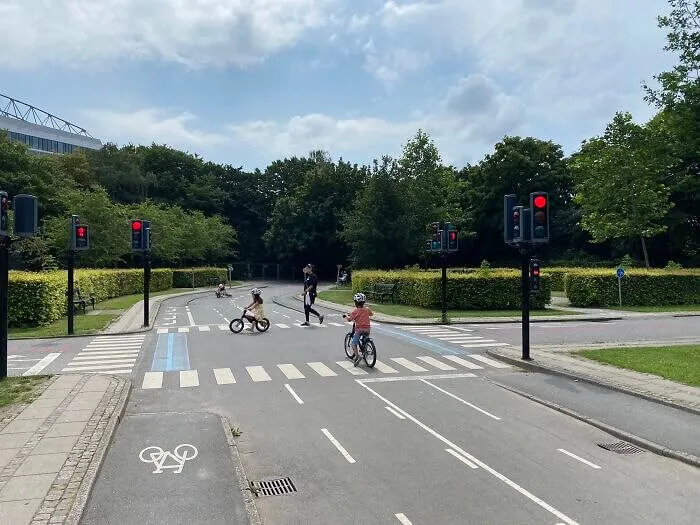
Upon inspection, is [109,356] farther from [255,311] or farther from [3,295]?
[255,311]

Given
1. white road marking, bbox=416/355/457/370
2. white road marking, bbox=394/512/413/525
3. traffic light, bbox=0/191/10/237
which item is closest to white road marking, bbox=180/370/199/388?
traffic light, bbox=0/191/10/237

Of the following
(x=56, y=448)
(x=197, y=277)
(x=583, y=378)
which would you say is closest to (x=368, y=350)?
(x=583, y=378)

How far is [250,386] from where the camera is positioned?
11617 mm

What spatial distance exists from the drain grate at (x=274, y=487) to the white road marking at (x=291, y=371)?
5887 millimetres

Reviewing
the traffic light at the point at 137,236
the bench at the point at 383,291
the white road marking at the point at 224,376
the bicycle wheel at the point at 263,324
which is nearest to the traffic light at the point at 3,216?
the white road marking at the point at 224,376

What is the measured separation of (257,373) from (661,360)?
9.36m

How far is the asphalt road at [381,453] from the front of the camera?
5.77 m

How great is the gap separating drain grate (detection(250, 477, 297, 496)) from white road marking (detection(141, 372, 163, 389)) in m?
5.91

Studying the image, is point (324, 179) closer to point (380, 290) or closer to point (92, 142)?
point (380, 290)

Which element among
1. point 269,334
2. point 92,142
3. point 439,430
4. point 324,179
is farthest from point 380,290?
point 92,142

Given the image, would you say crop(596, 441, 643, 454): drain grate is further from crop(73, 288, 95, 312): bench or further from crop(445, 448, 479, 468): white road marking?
crop(73, 288, 95, 312): bench

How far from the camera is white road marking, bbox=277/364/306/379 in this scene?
1258 cm

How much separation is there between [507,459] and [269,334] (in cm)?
1356

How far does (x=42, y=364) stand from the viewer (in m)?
14.4
